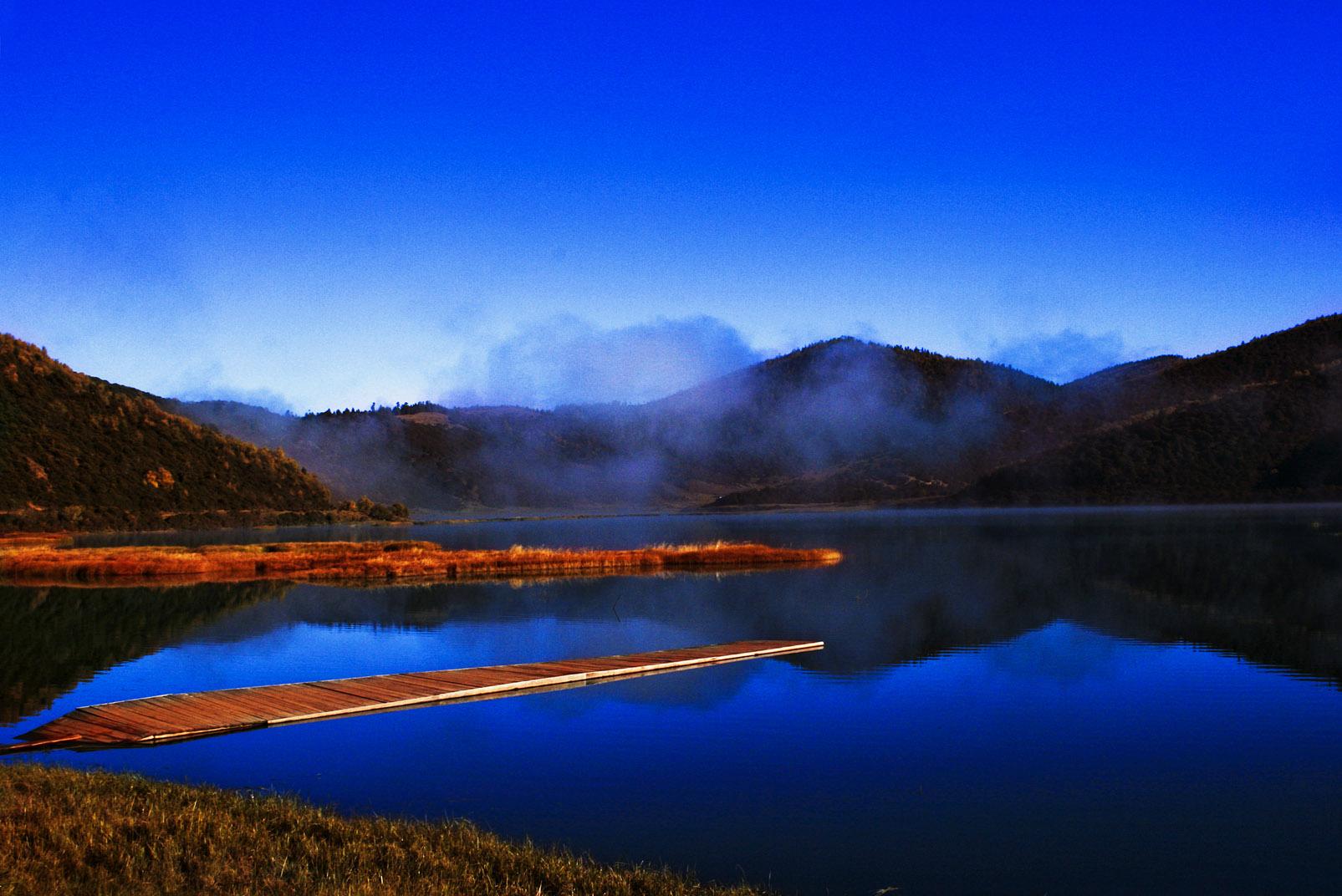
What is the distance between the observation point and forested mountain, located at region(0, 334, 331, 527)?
87.9 metres

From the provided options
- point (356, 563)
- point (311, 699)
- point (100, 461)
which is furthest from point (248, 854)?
point (100, 461)

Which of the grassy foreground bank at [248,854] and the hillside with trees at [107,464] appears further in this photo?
the hillside with trees at [107,464]

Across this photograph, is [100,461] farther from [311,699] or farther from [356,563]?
[311,699]

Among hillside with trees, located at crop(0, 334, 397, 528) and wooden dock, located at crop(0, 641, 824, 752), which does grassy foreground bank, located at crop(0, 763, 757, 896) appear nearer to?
wooden dock, located at crop(0, 641, 824, 752)

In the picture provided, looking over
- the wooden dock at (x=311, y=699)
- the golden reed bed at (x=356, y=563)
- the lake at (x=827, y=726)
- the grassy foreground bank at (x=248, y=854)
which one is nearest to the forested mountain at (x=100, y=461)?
the golden reed bed at (x=356, y=563)

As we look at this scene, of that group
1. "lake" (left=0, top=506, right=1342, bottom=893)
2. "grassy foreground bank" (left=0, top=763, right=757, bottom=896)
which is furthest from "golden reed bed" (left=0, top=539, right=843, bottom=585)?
"grassy foreground bank" (left=0, top=763, right=757, bottom=896)

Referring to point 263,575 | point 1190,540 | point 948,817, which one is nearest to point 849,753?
point 948,817

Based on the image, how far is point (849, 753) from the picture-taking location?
52.3 feet

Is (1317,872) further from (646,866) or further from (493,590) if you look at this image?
(493,590)

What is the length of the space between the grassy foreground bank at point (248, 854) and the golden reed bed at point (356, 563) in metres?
35.2

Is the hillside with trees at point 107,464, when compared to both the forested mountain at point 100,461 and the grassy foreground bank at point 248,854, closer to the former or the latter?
the forested mountain at point 100,461

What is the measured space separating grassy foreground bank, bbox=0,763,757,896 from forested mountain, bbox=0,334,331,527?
8088cm

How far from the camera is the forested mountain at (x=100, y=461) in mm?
87938

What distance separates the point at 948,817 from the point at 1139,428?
489ft
